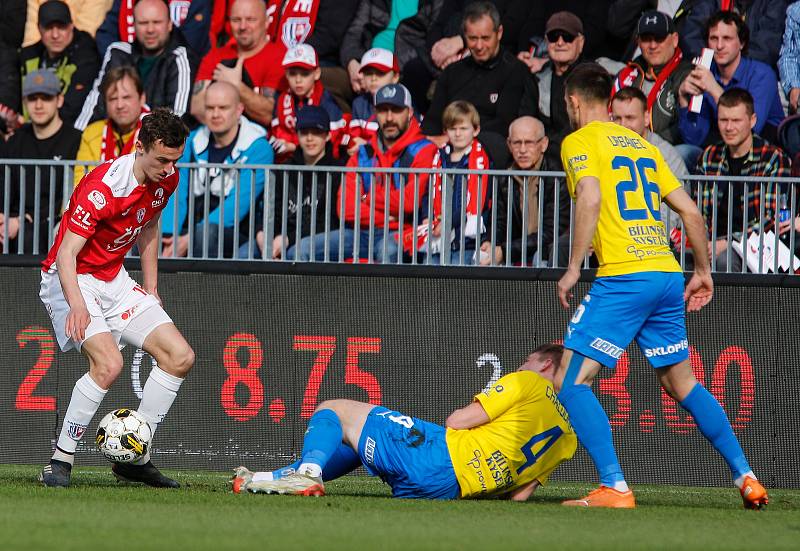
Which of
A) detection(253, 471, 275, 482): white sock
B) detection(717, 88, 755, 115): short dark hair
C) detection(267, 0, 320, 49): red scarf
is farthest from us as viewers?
detection(267, 0, 320, 49): red scarf

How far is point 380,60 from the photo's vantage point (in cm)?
1352

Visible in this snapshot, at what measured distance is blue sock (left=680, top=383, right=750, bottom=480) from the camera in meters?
7.70

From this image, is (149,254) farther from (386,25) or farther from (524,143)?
(386,25)

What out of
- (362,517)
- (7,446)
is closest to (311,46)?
(7,446)

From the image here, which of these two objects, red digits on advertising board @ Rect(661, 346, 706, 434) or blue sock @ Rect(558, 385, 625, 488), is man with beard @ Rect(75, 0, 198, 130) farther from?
blue sock @ Rect(558, 385, 625, 488)

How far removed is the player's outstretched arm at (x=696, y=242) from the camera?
7.90 m

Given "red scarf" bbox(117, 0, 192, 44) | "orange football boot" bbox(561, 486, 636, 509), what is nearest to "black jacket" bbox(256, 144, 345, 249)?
"orange football boot" bbox(561, 486, 636, 509)

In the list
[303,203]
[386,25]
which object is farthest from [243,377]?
[386,25]

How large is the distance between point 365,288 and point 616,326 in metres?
3.53

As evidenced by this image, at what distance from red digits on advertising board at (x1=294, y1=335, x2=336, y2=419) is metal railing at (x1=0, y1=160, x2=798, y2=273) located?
2.12 ft

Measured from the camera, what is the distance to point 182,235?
1118 centimetres

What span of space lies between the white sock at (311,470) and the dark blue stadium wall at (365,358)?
10.5 feet

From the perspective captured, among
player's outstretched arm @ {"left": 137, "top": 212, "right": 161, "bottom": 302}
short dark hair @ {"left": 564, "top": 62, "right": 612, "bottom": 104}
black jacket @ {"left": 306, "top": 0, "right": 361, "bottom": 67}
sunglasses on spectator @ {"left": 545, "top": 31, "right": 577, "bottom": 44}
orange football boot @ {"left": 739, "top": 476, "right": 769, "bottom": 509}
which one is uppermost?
black jacket @ {"left": 306, "top": 0, "right": 361, "bottom": 67}

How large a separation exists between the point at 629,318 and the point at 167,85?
25.1 feet
